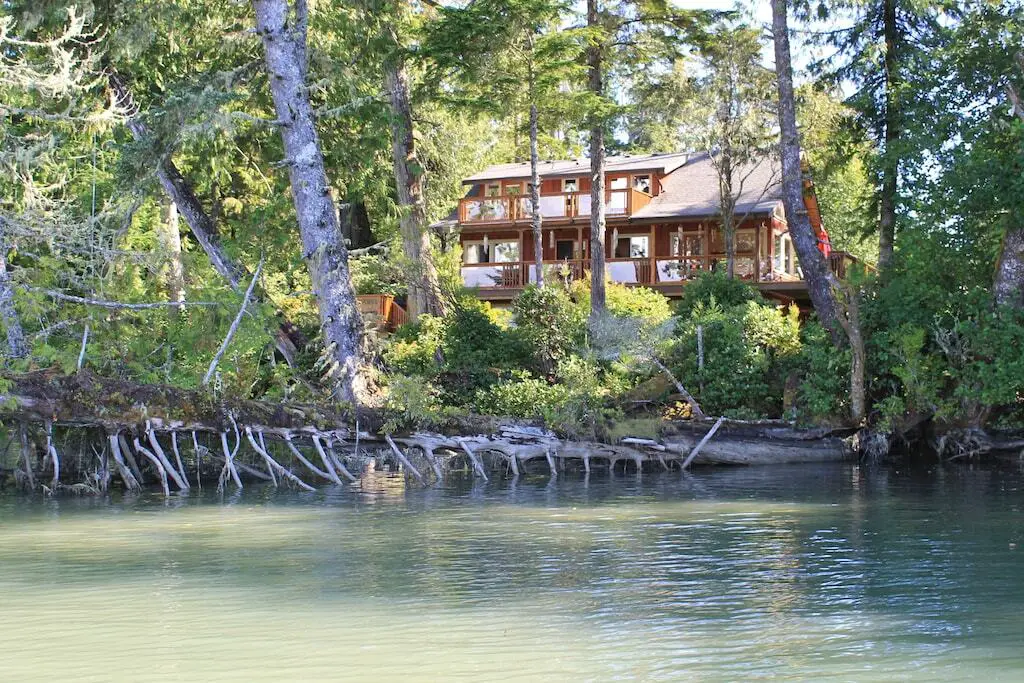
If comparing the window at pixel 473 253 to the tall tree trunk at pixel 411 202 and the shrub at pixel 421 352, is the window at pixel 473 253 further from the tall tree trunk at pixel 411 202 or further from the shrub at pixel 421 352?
the shrub at pixel 421 352

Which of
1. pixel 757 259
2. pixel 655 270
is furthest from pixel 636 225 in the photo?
Result: pixel 757 259

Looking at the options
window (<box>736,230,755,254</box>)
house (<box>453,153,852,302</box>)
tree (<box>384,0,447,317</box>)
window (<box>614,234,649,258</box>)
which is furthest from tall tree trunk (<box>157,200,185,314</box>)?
window (<box>736,230,755,254</box>)

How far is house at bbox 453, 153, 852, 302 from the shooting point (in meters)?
37.4

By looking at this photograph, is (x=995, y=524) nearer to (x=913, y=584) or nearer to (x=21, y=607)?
(x=913, y=584)

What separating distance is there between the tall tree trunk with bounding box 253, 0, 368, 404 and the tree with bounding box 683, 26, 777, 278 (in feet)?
48.9

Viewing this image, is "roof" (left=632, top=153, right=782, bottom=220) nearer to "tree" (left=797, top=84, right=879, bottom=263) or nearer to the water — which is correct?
"tree" (left=797, top=84, right=879, bottom=263)

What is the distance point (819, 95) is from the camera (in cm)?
3144

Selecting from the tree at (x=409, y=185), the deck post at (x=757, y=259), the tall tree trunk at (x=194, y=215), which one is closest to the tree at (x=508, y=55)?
the tree at (x=409, y=185)

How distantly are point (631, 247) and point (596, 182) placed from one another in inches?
534

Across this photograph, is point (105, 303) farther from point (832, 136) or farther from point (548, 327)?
point (832, 136)

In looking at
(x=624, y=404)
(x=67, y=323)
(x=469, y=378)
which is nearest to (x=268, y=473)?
(x=67, y=323)

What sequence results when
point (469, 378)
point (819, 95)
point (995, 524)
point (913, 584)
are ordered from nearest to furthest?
point (913, 584) → point (995, 524) → point (469, 378) → point (819, 95)

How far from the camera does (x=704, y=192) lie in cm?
4147

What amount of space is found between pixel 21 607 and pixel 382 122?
60.9ft
